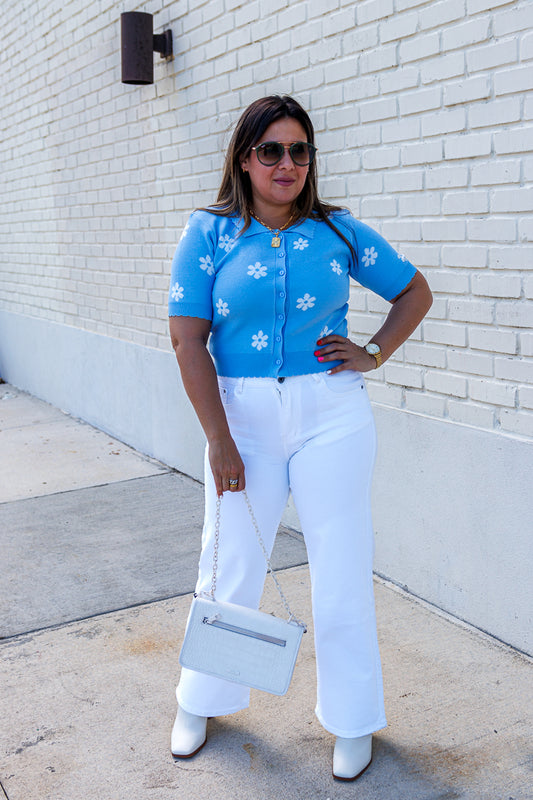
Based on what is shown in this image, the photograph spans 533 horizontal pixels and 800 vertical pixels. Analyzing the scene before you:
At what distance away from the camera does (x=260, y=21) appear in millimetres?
→ 4258

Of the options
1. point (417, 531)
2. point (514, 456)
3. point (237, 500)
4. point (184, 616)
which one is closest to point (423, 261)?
point (514, 456)

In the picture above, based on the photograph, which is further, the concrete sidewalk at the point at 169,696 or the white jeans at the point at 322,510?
the concrete sidewalk at the point at 169,696

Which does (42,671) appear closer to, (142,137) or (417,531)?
(417,531)

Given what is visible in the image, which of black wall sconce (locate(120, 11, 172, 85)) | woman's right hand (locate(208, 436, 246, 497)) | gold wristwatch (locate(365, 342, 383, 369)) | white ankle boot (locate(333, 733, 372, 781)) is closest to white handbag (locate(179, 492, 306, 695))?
woman's right hand (locate(208, 436, 246, 497))

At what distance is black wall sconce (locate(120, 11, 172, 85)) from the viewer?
17.0ft

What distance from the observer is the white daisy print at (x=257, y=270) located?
2211mm

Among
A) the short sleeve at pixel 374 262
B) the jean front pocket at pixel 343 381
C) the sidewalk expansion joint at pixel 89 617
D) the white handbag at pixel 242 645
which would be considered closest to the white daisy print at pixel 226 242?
the short sleeve at pixel 374 262

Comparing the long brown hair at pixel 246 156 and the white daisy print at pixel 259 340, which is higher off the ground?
the long brown hair at pixel 246 156

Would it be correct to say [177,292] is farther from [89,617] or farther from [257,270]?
[89,617]

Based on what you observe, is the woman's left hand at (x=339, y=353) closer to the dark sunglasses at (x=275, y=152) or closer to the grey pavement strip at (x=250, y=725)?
the dark sunglasses at (x=275, y=152)

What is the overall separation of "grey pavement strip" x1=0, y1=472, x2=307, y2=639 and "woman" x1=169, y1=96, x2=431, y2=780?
1356 mm

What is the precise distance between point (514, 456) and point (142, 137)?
3.70m

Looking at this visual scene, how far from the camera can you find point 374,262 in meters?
2.44

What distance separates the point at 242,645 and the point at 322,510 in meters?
0.43
